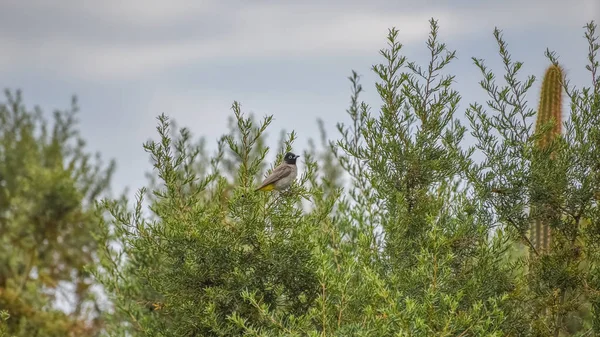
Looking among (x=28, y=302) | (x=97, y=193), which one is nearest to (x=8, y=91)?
(x=97, y=193)

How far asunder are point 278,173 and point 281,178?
0.07 m

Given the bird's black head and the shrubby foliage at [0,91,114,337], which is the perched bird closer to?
the bird's black head

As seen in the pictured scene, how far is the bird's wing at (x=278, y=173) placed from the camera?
276 inches

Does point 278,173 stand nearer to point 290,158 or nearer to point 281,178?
point 281,178

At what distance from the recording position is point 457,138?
269 inches

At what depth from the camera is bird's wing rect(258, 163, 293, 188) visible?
23.0 ft

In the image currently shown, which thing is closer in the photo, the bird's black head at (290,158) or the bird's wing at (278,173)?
the bird's wing at (278,173)

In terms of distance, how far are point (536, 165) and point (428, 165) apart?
873 millimetres

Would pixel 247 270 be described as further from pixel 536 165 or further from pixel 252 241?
pixel 536 165

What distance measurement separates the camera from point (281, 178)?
7.03 metres

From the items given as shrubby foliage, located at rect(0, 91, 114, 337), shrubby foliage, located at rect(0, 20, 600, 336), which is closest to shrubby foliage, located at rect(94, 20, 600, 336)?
shrubby foliage, located at rect(0, 20, 600, 336)

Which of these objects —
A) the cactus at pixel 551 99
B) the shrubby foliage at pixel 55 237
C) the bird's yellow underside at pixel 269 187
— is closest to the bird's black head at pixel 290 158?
the bird's yellow underside at pixel 269 187

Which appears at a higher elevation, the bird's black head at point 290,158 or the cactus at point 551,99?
the cactus at point 551,99

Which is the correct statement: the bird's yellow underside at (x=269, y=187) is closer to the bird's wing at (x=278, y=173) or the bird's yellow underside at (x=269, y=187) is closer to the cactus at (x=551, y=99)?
the bird's wing at (x=278, y=173)
